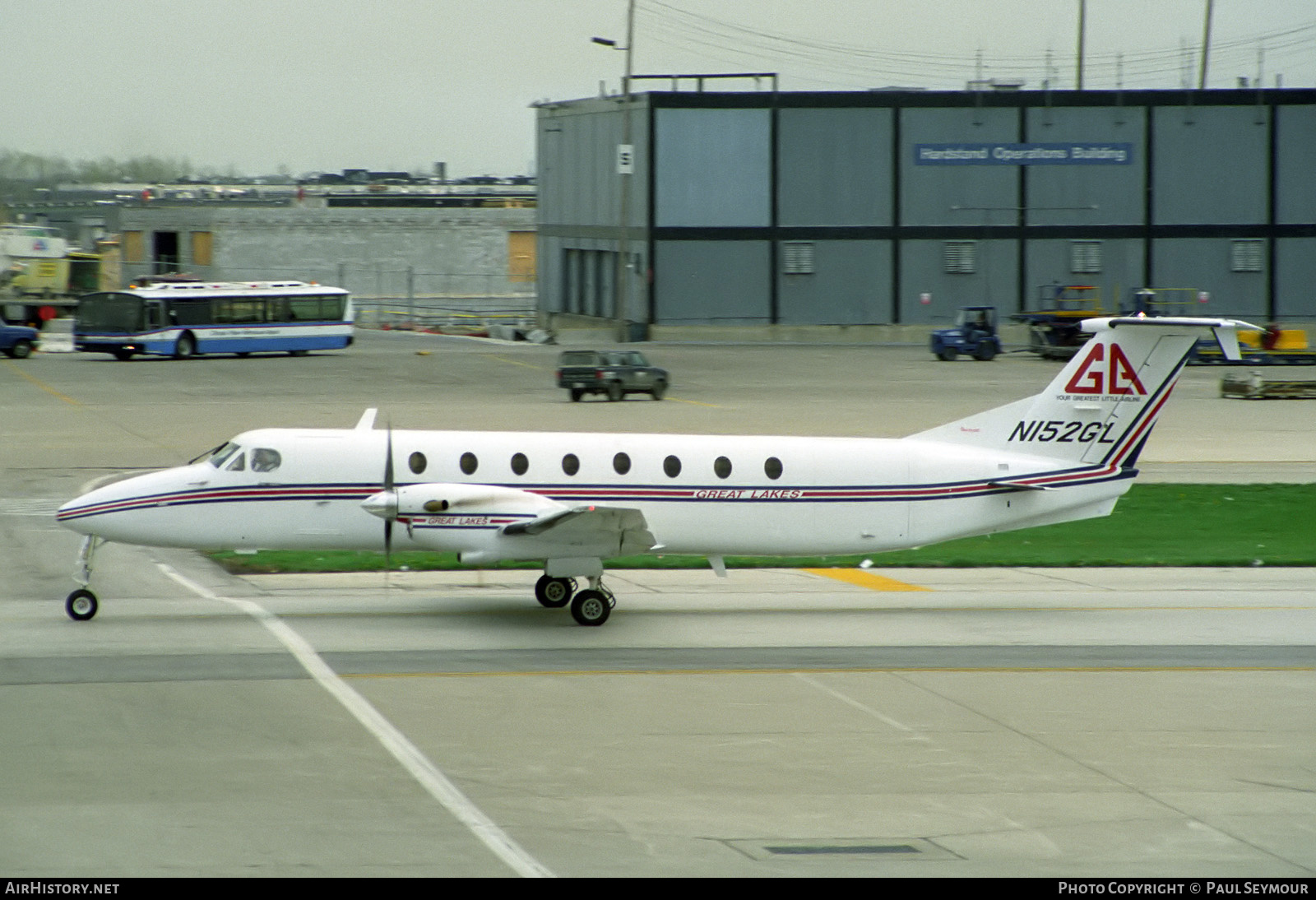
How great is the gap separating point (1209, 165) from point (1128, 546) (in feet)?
183

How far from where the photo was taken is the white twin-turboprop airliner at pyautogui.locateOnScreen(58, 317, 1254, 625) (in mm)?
19781

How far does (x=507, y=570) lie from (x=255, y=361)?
42.3 metres

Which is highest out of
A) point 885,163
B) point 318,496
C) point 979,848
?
point 885,163

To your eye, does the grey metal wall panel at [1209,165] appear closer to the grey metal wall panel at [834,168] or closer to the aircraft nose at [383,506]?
the grey metal wall panel at [834,168]

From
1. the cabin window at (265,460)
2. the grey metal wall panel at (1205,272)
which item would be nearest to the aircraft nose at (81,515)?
the cabin window at (265,460)

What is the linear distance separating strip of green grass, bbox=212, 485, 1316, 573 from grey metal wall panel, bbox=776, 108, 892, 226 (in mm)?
47089

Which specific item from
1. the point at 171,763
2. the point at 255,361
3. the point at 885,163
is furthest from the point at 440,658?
the point at 885,163

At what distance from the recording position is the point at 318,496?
66.2 ft

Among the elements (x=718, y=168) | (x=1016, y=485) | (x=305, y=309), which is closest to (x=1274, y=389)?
(x=718, y=168)

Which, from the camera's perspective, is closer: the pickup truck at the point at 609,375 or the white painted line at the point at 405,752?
the white painted line at the point at 405,752

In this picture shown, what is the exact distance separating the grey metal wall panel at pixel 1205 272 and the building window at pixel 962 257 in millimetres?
9007

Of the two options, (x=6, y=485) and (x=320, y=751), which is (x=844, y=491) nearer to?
(x=320, y=751)

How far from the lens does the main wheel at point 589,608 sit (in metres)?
20.2

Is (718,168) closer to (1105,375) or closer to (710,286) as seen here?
(710,286)
